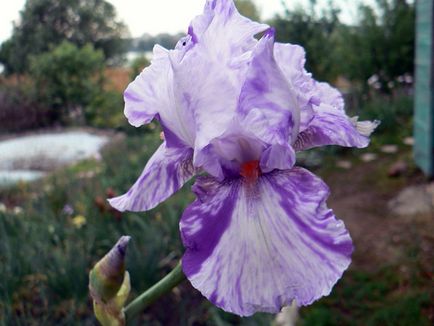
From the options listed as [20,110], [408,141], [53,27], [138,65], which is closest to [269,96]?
[408,141]

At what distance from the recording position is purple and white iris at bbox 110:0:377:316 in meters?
0.45

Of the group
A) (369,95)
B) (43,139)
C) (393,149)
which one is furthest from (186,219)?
(43,139)

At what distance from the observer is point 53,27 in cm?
1143

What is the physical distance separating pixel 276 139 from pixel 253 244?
0.34 feet

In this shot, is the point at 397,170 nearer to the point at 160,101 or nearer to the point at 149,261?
the point at 149,261

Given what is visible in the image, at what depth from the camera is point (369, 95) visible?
6.09m

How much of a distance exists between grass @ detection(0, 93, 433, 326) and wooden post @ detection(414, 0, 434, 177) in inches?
54.2

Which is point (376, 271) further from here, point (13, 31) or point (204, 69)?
point (13, 31)

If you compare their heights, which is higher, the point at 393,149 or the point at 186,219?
the point at 186,219

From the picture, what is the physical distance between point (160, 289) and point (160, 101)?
7.8 inches

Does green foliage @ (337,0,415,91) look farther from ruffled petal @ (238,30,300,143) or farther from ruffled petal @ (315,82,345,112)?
ruffled petal @ (238,30,300,143)

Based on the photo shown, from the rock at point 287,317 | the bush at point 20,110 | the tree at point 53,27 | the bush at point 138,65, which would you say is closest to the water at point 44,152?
the bush at point 20,110

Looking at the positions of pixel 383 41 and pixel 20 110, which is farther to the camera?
pixel 20 110

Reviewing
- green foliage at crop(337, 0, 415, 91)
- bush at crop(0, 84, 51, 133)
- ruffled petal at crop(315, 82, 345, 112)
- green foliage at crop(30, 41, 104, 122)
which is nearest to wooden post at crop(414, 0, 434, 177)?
green foliage at crop(337, 0, 415, 91)
